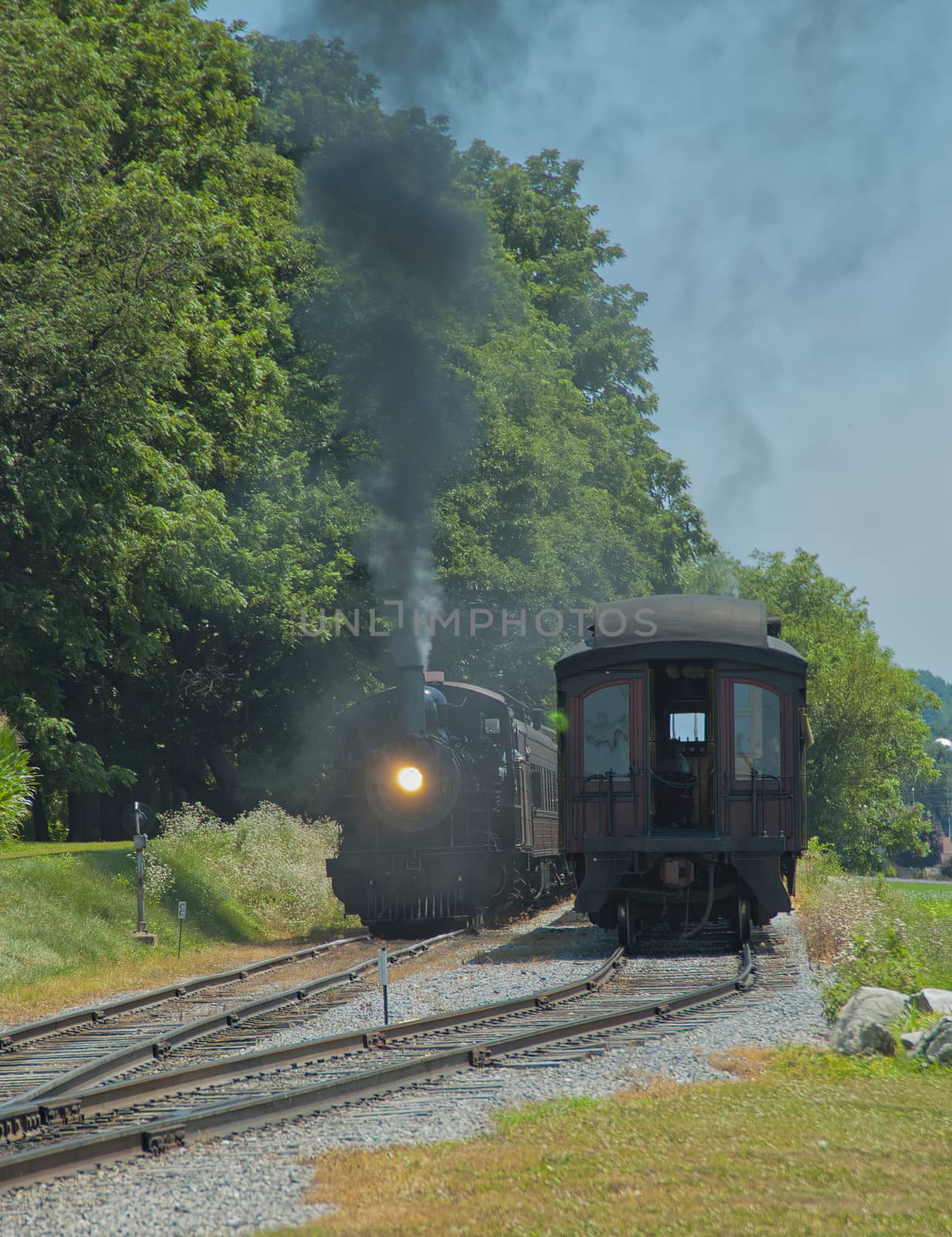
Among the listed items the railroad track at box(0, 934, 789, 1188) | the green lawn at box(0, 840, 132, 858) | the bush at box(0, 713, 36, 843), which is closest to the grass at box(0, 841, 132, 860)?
the green lawn at box(0, 840, 132, 858)

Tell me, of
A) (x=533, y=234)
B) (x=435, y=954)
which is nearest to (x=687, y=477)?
(x=533, y=234)

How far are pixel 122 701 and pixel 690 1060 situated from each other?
2709cm

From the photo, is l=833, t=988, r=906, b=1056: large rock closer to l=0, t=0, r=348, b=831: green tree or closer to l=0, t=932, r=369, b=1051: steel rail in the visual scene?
l=0, t=932, r=369, b=1051: steel rail

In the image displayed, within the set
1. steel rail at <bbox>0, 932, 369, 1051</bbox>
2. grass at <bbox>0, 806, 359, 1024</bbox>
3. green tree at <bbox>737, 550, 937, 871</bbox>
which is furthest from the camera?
green tree at <bbox>737, 550, 937, 871</bbox>

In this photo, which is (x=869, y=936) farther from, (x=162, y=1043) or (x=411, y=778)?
(x=162, y=1043)

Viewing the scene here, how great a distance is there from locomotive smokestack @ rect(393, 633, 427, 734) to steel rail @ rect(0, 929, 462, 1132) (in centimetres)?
415

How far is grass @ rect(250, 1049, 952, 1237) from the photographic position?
5.63 metres

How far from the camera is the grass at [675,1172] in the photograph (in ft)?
18.5

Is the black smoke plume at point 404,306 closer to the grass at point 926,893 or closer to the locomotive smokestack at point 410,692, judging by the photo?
the locomotive smokestack at point 410,692

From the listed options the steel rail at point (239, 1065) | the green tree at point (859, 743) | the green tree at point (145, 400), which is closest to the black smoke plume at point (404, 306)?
the green tree at point (145, 400)

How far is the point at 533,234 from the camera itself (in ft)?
181

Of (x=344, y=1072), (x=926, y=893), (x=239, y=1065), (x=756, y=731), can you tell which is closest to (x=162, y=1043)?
(x=239, y=1065)

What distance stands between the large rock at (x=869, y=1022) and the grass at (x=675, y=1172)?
1231 mm

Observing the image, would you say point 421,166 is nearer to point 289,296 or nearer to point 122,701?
point 289,296
